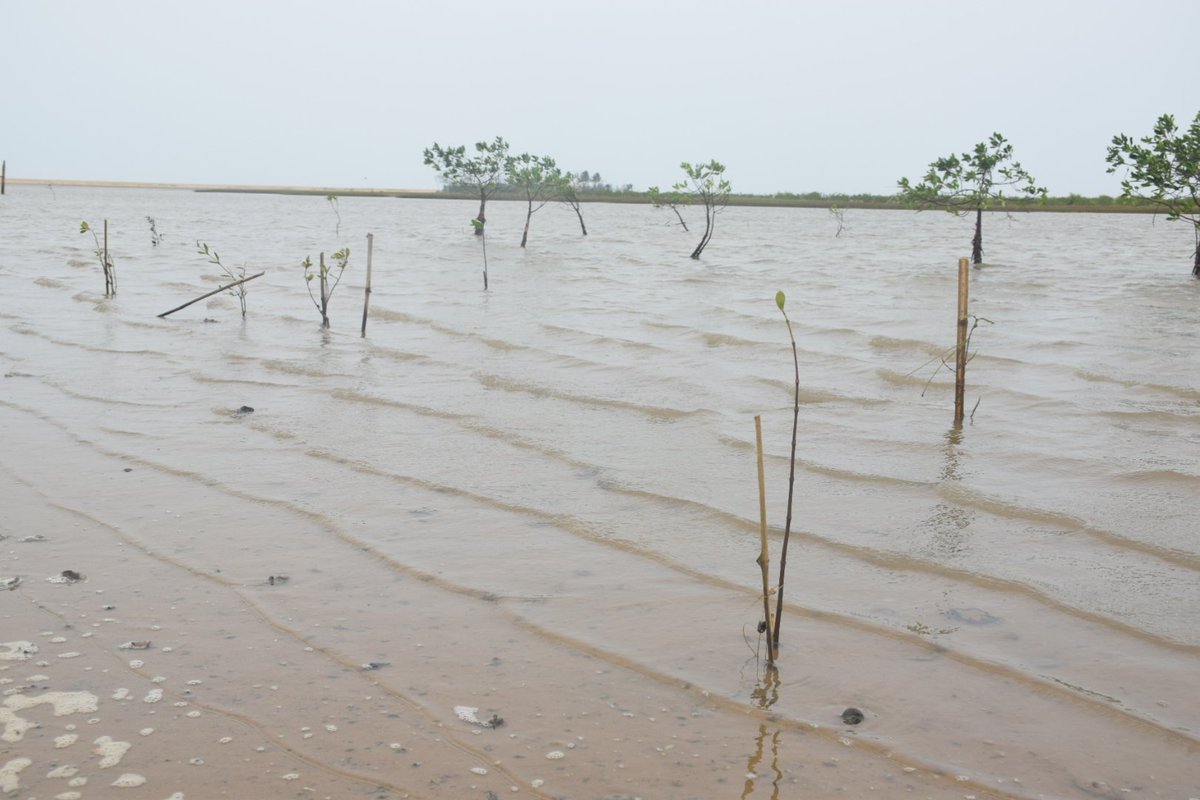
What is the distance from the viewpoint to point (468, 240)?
35.0 m

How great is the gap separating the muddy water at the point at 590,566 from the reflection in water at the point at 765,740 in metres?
0.01

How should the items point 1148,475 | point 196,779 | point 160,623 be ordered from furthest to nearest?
point 1148,475 → point 160,623 → point 196,779

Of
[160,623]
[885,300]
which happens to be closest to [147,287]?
[885,300]

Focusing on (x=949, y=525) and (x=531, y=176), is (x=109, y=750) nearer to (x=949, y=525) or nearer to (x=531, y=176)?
(x=949, y=525)

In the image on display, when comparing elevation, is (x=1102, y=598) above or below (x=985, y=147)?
below

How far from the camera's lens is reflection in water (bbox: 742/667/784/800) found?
10.1 ft

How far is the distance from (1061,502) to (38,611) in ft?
18.1

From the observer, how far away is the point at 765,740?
3.36 meters

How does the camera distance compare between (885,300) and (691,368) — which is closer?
(691,368)

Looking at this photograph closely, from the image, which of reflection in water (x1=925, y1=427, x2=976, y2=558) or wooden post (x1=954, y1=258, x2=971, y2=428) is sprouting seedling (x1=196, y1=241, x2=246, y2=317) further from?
reflection in water (x1=925, y1=427, x2=976, y2=558)

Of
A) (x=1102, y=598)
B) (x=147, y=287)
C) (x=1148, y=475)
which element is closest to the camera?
(x=1102, y=598)

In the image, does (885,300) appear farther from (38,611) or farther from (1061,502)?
(38,611)

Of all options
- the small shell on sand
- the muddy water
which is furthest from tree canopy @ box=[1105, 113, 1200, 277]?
the small shell on sand

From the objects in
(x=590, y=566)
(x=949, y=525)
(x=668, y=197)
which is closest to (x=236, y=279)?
(x=590, y=566)
